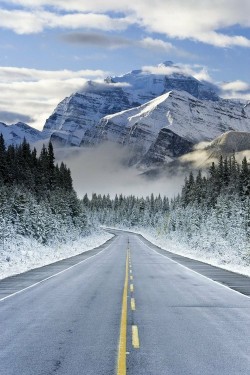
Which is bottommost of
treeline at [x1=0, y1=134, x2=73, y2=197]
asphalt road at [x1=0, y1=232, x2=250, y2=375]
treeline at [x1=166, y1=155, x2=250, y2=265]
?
asphalt road at [x1=0, y1=232, x2=250, y2=375]

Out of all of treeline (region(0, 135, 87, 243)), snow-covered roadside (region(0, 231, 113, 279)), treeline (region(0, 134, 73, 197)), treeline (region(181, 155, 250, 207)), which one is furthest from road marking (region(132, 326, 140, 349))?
treeline (region(181, 155, 250, 207))

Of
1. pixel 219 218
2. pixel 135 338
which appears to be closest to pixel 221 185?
pixel 219 218

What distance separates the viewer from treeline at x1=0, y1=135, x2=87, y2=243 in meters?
44.1

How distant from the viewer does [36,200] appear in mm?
70438

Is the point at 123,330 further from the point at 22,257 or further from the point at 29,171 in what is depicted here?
the point at 29,171

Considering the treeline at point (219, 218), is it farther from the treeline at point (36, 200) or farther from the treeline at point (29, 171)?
the treeline at point (29, 171)

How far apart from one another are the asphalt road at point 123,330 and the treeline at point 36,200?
62.8 ft

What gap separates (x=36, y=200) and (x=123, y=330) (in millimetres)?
61142

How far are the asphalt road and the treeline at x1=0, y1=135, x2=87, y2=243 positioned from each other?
62.8 ft

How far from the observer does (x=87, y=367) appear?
7.56 metres

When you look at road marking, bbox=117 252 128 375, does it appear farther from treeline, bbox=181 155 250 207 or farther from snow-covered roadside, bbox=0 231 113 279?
treeline, bbox=181 155 250 207

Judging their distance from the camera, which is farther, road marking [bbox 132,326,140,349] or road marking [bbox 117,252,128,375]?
road marking [bbox 132,326,140,349]

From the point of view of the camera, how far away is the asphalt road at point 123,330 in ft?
25.3

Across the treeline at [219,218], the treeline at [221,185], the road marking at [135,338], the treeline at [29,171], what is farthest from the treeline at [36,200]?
the treeline at [221,185]
